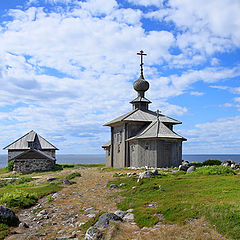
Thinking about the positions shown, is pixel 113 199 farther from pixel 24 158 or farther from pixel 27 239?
pixel 24 158

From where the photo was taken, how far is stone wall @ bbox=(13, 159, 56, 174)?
39188mm

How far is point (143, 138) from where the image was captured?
A: 3161cm

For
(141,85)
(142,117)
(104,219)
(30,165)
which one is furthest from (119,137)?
(104,219)

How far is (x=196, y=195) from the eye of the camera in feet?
42.1

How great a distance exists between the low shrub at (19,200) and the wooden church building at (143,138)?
17.1 metres

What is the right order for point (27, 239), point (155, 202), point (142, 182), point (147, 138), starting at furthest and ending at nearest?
point (147, 138) < point (142, 182) < point (155, 202) < point (27, 239)

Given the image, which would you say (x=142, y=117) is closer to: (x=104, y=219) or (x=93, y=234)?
(x=104, y=219)

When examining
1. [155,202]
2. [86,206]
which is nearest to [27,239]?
[86,206]

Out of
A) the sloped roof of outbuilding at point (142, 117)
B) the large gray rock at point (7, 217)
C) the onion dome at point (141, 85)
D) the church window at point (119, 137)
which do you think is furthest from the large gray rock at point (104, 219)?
the onion dome at point (141, 85)

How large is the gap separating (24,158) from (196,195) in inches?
1229

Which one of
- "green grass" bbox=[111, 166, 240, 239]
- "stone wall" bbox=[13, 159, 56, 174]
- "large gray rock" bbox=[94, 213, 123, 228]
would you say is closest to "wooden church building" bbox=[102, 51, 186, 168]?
"stone wall" bbox=[13, 159, 56, 174]

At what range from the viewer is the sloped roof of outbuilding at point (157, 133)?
3095 cm

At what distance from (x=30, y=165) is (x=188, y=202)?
3185 cm

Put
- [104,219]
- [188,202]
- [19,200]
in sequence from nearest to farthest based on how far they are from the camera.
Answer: [104,219] < [188,202] < [19,200]
